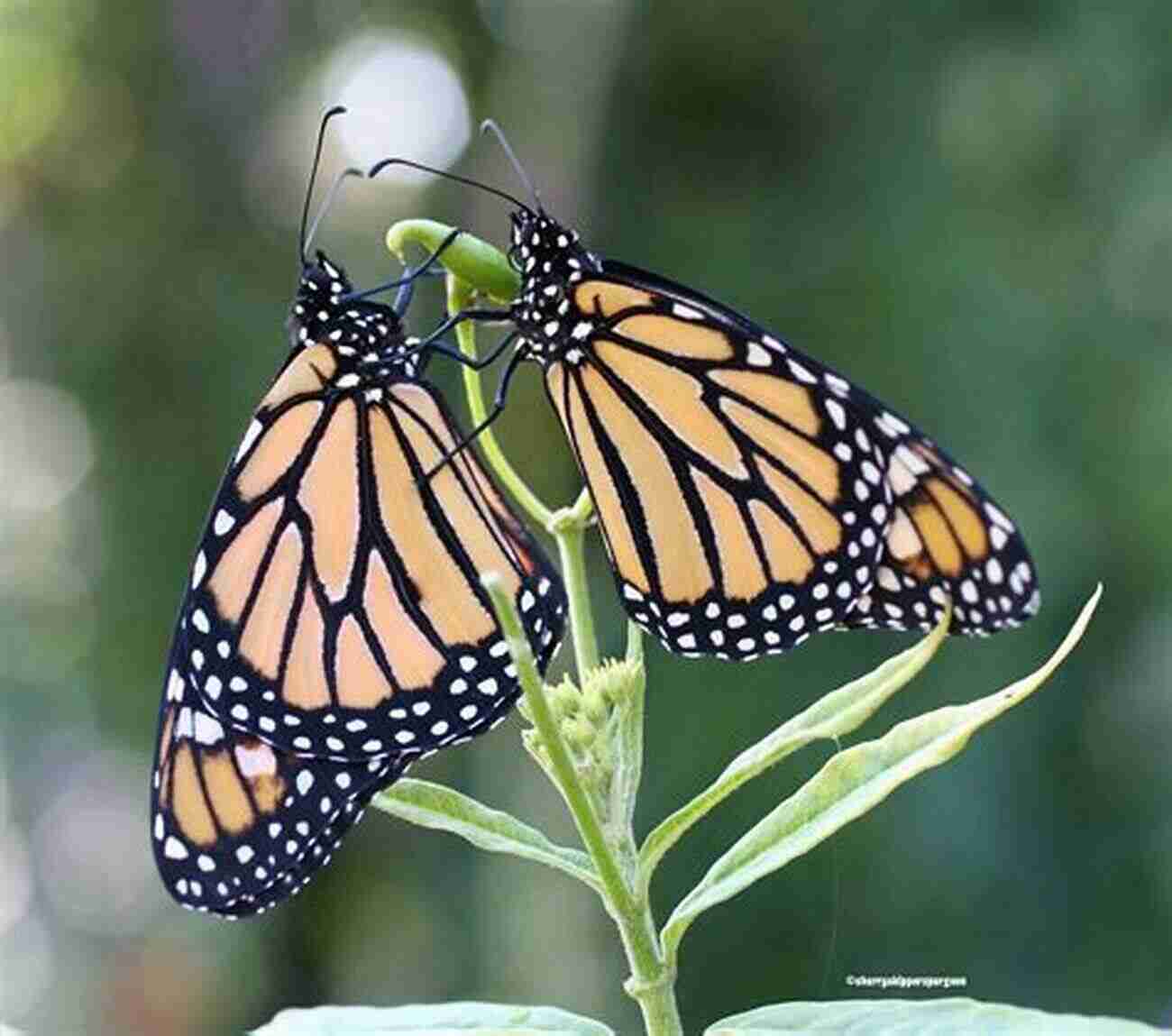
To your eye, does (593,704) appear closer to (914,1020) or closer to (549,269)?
(914,1020)

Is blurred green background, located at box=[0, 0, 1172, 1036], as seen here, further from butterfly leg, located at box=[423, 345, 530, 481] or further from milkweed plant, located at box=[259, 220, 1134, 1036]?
milkweed plant, located at box=[259, 220, 1134, 1036]

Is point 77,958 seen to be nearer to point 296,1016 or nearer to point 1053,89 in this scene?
point 1053,89

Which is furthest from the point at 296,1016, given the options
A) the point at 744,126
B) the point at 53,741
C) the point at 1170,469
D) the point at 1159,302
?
the point at 53,741

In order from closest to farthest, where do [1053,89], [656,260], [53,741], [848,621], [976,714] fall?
[976,714] < [848,621] < [1053,89] < [656,260] < [53,741]

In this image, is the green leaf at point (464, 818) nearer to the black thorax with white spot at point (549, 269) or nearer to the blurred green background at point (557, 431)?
the black thorax with white spot at point (549, 269)

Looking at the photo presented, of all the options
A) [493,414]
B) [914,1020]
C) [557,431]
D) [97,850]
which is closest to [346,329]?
[493,414]

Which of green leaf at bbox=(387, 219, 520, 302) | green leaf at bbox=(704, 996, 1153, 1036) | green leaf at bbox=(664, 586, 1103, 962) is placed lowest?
green leaf at bbox=(704, 996, 1153, 1036)

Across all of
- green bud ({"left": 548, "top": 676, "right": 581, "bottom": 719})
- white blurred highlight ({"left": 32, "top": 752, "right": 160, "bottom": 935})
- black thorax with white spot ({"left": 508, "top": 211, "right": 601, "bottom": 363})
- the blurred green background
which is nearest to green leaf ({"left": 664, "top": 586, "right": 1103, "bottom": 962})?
green bud ({"left": 548, "top": 676, "right": 581, "bottom": 719})
